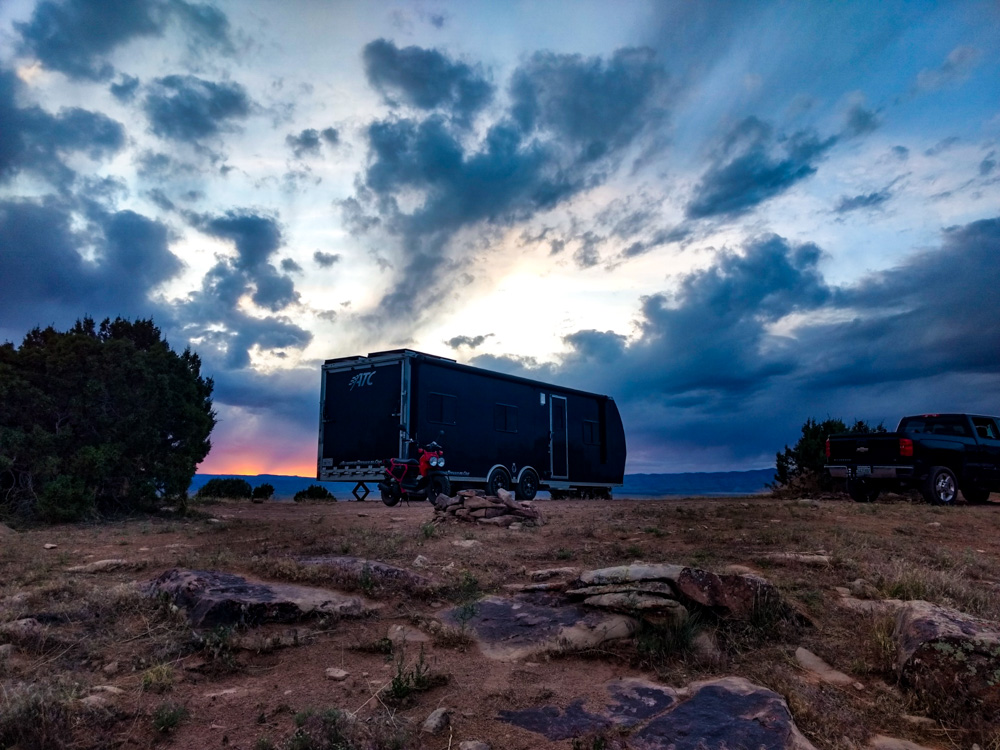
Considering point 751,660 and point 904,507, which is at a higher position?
point 904,507

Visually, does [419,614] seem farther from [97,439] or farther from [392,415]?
[97,439]

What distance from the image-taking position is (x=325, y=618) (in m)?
5.08

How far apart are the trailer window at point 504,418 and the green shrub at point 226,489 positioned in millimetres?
8855

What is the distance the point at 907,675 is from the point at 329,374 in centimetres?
1424

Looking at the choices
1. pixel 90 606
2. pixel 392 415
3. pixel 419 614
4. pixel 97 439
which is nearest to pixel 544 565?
pixel 419 614

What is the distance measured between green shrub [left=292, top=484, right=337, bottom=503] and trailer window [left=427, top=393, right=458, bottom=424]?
732cm

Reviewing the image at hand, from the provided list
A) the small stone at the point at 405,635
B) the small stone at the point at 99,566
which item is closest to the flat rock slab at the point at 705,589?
the small stone at the point at 405,635

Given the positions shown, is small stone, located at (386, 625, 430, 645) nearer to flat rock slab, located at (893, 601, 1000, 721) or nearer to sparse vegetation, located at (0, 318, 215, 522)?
flat rock slab, located at (893, 601, 1000, 721)

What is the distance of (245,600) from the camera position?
507cm

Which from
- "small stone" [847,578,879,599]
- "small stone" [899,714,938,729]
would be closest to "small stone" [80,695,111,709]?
"small stone" [899,714,938,729]

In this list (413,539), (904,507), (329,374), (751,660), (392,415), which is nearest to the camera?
(751,660)

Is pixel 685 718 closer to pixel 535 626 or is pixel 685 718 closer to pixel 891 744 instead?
pixel 891 744

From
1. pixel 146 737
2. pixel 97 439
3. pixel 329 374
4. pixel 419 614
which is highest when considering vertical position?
pixel 329 374

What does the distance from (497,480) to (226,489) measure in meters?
9.51
